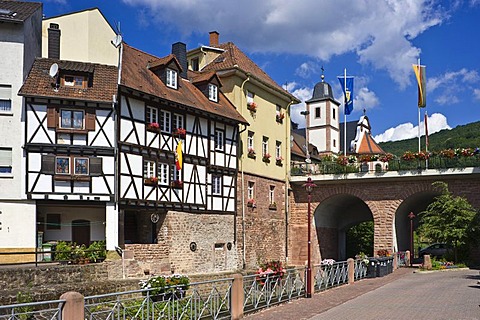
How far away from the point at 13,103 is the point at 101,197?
4999 mm

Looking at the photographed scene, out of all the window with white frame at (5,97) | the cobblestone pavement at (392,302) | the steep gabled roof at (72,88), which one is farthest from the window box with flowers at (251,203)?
the window with white frame at (5,97)

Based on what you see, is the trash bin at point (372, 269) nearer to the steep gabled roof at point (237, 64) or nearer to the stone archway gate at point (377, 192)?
the stone archway gate at point (377, 192)

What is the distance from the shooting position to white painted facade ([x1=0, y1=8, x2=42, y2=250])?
21953 millimetres

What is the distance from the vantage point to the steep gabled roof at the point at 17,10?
22.8m

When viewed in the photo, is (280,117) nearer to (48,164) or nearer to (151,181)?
(151,181)

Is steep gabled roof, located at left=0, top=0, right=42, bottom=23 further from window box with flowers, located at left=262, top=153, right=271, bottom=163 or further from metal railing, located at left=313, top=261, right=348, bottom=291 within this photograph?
metal railing, located at left=313, top=261, right=348, bottom=291

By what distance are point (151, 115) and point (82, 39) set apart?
16.8 ft

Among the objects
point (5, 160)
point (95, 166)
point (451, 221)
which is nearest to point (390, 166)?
point (451, 221)

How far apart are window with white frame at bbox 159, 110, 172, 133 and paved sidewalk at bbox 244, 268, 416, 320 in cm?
1058

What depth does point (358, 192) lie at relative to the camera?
110ft

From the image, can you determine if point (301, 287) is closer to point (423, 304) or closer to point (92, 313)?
point (423, 304)

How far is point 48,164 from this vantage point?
72.8ft

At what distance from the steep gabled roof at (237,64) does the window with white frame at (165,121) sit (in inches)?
245

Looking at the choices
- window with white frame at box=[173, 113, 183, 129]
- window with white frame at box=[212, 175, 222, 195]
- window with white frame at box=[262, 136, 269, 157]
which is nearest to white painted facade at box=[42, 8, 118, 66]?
window with white frame at box=[173, 113, 183, 129]
